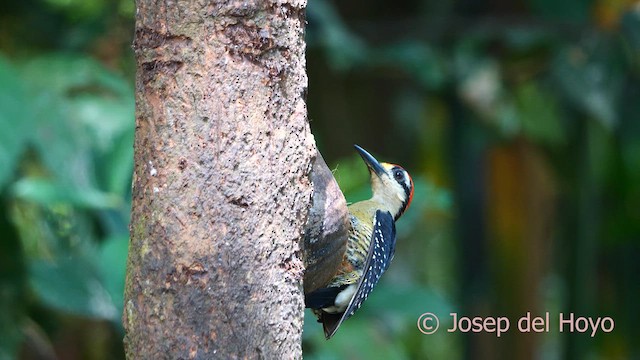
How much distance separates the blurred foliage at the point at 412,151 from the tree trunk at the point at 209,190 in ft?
5.72

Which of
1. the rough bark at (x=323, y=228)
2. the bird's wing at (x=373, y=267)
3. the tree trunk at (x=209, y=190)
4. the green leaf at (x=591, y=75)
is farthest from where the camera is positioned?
the green leaf at (x=591, y=75)

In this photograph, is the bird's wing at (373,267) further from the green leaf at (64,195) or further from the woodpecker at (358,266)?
the green leaf at (64,195)

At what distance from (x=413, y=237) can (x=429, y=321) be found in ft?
9.41

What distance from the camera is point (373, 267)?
2297 millimetres

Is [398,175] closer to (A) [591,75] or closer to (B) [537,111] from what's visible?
(A) [591,75]

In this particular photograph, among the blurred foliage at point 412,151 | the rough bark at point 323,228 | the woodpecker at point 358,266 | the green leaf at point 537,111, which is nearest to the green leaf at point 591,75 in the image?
the blurred foliage at point 412,151

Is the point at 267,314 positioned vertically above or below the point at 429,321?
above

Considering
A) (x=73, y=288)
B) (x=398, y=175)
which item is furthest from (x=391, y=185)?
(x=73, y=288)

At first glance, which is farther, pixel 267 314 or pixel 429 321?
pixel 429 321

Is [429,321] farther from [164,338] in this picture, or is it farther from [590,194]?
[164,338]

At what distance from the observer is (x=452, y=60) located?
16.9 feet

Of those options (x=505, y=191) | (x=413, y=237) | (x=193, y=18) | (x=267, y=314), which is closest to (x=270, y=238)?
(x=267, y=314)

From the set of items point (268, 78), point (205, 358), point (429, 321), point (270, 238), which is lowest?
point (429, 321)

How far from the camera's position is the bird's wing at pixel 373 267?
2227mm
